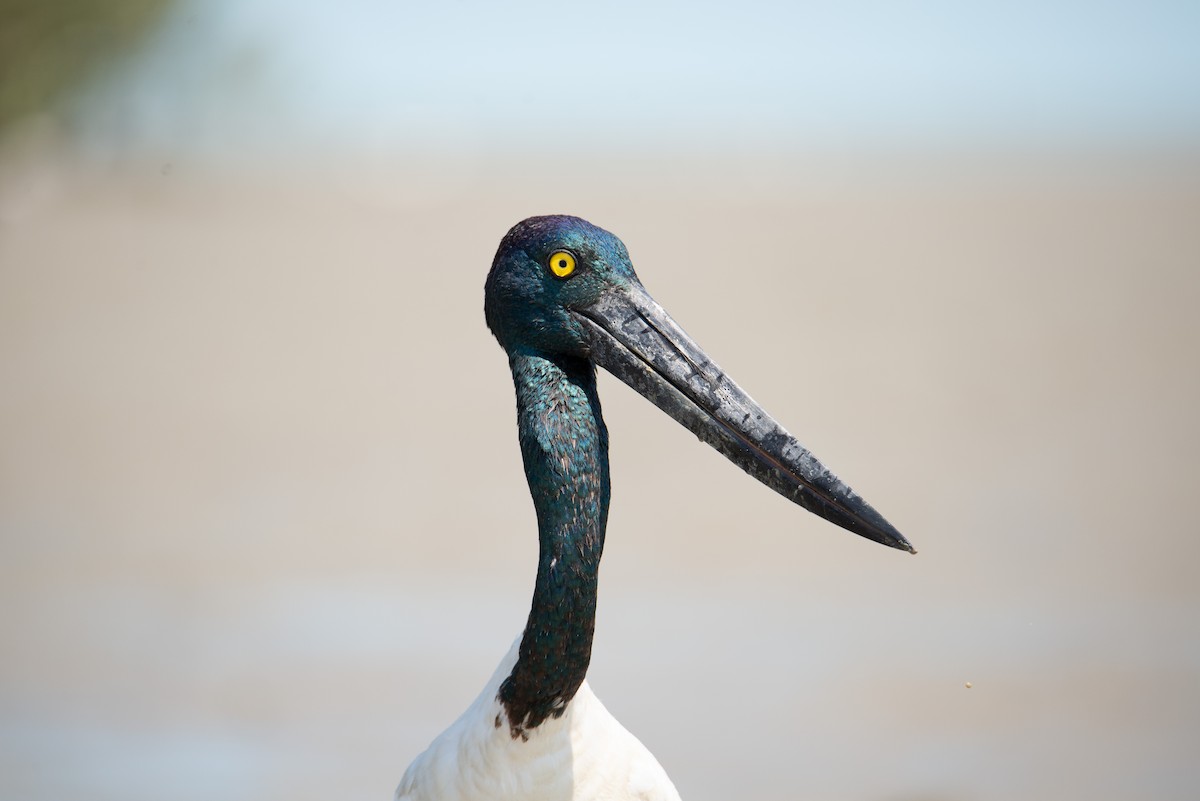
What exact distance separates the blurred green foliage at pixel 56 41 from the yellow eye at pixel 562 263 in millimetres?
17058

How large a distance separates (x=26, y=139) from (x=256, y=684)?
77.7 ft

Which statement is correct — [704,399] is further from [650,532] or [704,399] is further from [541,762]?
[650,532]

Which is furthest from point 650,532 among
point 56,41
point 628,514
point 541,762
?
point 56,41

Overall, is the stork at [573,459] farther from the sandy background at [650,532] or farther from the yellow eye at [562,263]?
the sandy background at [650,532]

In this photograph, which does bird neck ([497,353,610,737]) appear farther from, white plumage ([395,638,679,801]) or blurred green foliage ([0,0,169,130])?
blurred green foliage ([0,0,169,130])

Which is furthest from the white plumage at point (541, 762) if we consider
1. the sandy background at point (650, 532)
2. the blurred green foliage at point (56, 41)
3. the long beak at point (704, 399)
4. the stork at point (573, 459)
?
the blurred green foliage at point (56, 41)

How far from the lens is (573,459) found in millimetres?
3357

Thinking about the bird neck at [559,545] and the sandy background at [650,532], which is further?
the sandy background at [650,532]

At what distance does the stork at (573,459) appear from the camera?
11.0ft

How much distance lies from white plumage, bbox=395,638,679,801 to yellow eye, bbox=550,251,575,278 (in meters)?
0.92

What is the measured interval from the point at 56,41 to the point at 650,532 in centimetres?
1506

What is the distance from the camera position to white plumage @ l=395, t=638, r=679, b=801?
3.49 meters

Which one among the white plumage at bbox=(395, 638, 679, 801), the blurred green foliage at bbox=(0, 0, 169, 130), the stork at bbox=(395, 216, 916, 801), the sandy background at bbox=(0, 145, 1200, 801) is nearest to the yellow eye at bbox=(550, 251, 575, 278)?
the stork at bbox=(395, 216, 916, 801)

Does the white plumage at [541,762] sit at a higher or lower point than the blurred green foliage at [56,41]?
lower
